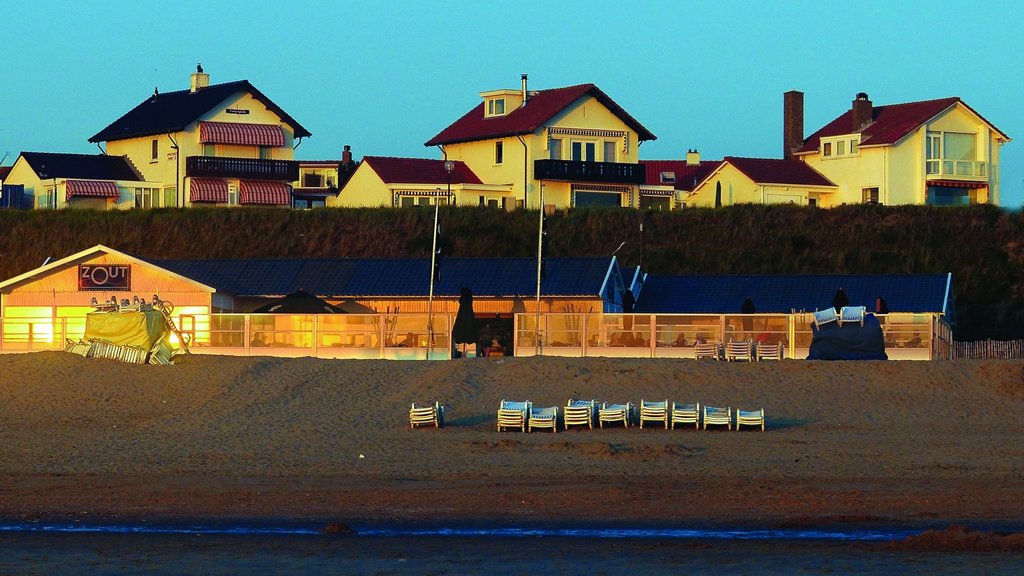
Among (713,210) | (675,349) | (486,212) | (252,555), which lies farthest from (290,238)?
(252,555)

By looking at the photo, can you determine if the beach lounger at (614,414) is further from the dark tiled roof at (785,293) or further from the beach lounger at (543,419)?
the dark tiled roof at (785,293)

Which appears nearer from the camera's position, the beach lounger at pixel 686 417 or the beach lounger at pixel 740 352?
the beach lounger at pixel 686 417

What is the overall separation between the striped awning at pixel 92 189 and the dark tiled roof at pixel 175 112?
3244mm

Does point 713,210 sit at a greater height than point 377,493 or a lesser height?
greater

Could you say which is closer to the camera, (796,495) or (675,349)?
(796,495)

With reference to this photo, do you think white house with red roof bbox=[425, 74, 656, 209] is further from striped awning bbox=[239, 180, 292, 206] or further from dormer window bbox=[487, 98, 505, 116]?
striped awning bbox=[239, 180, 292, 206]

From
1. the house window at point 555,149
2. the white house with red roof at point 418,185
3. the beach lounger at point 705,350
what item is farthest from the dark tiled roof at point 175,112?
the beach lounger at point 705,350

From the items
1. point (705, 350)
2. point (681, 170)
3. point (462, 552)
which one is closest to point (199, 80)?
point (681, 170)

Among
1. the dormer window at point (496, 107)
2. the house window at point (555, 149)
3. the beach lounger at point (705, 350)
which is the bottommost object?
the beach lounger at point (705, 350)

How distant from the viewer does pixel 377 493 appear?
69.9 ft

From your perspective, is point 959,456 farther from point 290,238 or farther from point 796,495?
point 290,238

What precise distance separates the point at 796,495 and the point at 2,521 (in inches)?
387

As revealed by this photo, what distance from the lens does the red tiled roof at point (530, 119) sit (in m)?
70.4

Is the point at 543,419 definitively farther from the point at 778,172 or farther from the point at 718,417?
the point at 778,172
